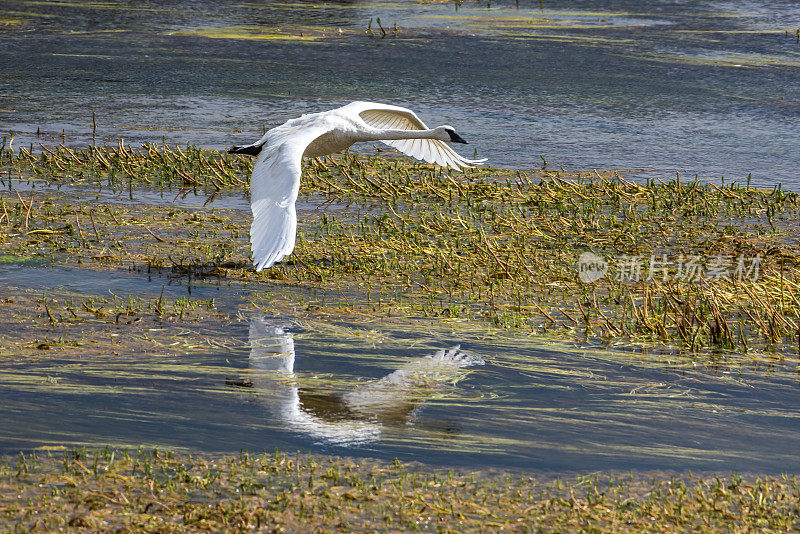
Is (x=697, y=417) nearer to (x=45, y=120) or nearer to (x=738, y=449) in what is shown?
(x=738, y=449)

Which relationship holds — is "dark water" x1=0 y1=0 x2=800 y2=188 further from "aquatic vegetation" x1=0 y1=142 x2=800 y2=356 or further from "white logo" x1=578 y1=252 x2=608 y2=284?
"white logo" x1=578 y1=252 x2=608 y2=284

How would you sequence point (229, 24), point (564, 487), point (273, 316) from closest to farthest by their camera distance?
point (564, 487) < point (273, 316) < point (229, 24)

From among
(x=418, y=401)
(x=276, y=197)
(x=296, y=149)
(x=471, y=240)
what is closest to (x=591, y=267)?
(x=471, y=240)

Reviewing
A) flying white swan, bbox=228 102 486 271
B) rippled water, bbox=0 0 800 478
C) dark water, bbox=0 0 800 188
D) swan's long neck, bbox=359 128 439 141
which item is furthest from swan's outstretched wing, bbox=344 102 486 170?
dark water, bbox=0 0 800 188

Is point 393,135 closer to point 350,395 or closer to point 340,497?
point 350,395

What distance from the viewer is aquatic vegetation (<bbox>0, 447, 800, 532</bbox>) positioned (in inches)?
192

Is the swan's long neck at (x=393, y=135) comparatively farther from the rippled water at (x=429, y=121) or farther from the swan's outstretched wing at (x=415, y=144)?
the rippled water at (x=429, y=121)

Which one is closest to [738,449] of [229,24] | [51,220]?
[51,220]

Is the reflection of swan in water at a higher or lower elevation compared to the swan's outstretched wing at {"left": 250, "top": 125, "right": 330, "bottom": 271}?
lower

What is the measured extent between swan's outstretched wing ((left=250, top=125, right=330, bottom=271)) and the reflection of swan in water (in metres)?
0.65

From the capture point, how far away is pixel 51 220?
1062 cm

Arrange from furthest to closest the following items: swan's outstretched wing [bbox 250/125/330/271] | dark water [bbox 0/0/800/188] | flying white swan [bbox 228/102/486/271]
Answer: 1. dark water [bbox 0/0/800/188]
2. flying white swan [bbox 228/102/486/271]
3. swan's outstretched wing [bbox 250/125/330/271]

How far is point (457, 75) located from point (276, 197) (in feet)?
43.9

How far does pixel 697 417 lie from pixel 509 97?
1372 cm
